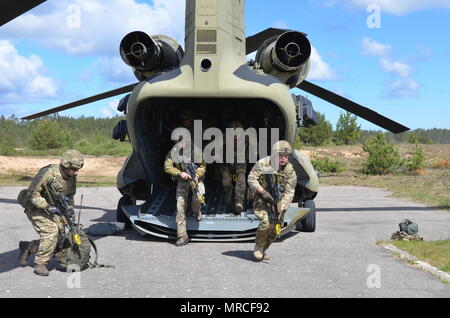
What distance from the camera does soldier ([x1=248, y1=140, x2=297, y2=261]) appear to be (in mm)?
6949

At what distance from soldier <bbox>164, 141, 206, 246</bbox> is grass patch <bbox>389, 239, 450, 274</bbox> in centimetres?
311

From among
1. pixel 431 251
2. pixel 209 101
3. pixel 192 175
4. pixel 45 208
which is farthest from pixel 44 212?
pixel 431 251

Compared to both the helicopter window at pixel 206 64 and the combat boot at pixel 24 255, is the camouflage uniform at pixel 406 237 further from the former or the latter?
the combat boot at pixel 24 255

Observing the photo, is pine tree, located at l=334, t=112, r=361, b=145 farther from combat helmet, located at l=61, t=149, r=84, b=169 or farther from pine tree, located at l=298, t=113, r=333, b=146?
combat helmet, located at l=61, t=149, r=84, b=169

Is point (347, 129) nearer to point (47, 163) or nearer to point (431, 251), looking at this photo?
point (47, 163)

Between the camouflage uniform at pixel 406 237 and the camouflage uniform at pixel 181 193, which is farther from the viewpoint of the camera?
the camouflage uniform at pixel 406 237

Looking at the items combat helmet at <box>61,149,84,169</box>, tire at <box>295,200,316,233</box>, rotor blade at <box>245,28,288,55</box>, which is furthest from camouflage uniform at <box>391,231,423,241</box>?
combat helmet at <box>61,149,84,169</box>

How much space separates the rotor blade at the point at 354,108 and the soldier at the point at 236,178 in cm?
263

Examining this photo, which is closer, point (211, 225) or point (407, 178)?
point (211, 225)

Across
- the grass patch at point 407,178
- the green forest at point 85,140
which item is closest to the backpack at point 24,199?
the grass patch at point 407,178

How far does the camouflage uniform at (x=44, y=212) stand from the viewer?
6211 millimetres

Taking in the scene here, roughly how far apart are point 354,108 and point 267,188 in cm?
471

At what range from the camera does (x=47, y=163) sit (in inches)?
1307
